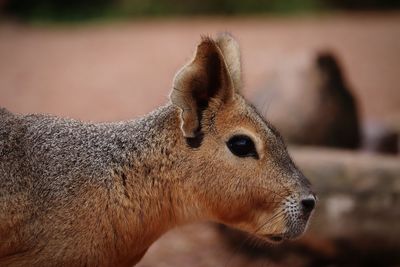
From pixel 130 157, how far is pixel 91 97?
9.78 metres

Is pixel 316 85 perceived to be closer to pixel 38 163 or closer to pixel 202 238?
pixel 202 238

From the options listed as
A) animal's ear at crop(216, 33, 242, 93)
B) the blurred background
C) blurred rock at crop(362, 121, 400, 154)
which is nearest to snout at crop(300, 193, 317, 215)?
animal's ear at crop(216, 33, 242, 93)

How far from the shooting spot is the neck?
4461mm

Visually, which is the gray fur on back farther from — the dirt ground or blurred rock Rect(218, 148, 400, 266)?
the dirt ground

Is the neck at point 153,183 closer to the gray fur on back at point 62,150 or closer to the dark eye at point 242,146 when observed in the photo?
the gray fur on back at point 62,150

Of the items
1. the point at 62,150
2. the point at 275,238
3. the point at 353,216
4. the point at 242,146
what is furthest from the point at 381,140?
the point at 62,150

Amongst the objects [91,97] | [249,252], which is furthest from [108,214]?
[91,97]

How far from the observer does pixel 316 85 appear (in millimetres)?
9516

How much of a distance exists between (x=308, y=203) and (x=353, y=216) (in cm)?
277

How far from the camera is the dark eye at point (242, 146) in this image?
4449 mm

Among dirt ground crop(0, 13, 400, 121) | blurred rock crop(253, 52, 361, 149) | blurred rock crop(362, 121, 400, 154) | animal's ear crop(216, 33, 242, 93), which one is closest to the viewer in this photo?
animal's ear crop(216, 33, 242, 93)

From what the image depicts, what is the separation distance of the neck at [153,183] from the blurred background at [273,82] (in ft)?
1.73

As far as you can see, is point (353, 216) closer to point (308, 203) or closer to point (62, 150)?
point (308, 203)

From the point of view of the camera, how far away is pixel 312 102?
9.25 metres
